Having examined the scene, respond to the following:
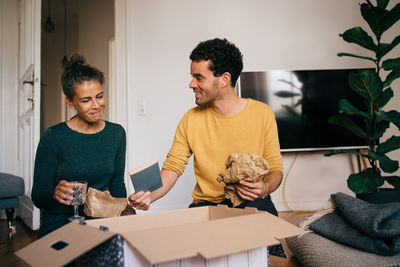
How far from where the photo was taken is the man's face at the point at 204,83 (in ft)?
4.95

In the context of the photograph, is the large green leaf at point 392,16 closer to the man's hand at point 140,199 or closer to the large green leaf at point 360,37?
the large green leaf at point 360,37

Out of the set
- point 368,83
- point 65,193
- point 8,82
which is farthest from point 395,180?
point 8,82

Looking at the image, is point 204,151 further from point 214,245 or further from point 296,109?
point 296,109

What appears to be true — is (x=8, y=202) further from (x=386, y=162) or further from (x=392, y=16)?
(x=392, y=16)

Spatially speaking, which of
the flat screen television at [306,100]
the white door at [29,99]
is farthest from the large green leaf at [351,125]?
the white door at [29,99]

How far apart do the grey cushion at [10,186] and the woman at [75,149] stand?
1.31m

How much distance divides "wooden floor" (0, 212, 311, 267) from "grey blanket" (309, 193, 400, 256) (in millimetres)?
262

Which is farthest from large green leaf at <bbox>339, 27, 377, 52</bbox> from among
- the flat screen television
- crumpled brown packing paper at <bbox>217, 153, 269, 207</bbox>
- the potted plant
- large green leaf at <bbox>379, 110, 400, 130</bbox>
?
crumpled brown packing paper at <bbox>217, 153, 269, 207</bbox>

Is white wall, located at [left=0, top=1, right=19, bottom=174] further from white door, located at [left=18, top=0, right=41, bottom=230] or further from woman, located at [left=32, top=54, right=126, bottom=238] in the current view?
woman, located at [left=32, top=54, right=126, bottom=238]

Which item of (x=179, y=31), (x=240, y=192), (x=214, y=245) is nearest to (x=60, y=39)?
(x=179, y=31)

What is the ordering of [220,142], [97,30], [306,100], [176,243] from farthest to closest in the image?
[97,30], [306,100], [220,142], [176,243]

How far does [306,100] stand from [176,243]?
2680 mm

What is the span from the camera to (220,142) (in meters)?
1.49

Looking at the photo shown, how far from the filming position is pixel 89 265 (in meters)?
0.68
